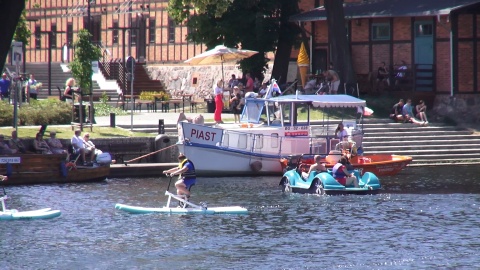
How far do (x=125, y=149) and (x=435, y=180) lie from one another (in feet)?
34.5

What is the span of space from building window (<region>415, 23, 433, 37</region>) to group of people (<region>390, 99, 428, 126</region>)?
170 inches

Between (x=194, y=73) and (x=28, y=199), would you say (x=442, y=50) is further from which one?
(x=28, y=199)

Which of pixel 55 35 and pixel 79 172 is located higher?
pixel 55 35

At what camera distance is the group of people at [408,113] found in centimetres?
4569

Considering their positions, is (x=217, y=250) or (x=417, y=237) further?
(x=417, y=237)

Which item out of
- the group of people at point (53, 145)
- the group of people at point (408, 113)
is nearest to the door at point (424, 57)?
the group of people at point (408, 113)

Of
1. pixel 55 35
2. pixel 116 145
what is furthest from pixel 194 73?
pixel 116 145

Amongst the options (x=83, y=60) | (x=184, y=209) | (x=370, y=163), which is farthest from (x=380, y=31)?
(x=184, y=209)

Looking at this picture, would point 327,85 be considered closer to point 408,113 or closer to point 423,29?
point 408,113

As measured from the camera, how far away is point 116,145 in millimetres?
39812

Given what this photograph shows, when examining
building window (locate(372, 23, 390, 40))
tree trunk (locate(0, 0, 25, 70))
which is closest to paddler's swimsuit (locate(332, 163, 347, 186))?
tree trunk (locate(0, 0, 25, 70))

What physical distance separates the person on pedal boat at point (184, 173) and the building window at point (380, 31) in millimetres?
23423

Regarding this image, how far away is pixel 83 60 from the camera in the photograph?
4262 centimetres

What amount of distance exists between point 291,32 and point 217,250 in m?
28.9
